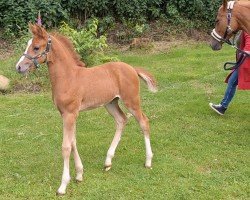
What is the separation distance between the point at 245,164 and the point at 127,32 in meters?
8.73

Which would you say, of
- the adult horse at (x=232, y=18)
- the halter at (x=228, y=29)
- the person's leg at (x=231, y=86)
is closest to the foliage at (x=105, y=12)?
the person's leg at (x=231, y=86)

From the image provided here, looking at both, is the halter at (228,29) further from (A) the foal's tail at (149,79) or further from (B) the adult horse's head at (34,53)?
(B) the adult horse's head at (34,53)

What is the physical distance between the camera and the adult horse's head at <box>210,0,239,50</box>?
6.29 metres

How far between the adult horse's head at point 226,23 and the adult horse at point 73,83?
1369 mm

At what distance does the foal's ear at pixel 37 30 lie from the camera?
4.86 meters

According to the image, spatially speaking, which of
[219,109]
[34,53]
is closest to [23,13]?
[219,109]

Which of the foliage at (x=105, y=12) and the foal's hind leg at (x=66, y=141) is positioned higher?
the foal's hind leg at (x=66, y=141)

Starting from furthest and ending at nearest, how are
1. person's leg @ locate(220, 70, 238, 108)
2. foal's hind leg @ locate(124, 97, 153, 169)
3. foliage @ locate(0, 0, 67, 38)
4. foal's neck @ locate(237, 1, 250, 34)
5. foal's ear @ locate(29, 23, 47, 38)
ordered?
foliage @ locate(0, 0, 67, 38)
person's leg @ locate(220, 70, 238, 108)
foal's neck @ locate(237, 1, 250, 34)
foal's hind leg @ locate(124, 97, 153, 169)
foal's ear @ locate(29, 23, 47, 38)

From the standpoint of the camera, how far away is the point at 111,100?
18.3ft

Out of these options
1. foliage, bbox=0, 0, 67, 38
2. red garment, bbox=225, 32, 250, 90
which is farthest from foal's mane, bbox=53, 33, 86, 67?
foliage, bbox=0, 0, 67, 38

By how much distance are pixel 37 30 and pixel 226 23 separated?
275 cm

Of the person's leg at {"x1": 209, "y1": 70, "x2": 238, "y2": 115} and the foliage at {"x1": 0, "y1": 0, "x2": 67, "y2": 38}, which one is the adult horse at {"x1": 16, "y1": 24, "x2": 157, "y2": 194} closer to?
the person's leg at {"x1": 209, "y1": 70, "x2": 238, "y2": 115}

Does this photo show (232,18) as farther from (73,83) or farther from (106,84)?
(73,83)

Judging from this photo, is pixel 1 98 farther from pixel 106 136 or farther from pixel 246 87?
pixel 246 87
